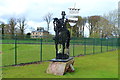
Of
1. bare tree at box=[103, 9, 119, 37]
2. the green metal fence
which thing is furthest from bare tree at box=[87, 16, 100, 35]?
the green metal fence

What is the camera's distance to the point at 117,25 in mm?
34219

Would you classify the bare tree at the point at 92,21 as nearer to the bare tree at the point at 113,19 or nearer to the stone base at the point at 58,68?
the bare tree at the point at 113,19

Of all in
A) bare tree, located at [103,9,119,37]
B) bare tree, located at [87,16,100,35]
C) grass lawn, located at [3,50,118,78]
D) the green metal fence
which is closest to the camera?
grass lawn, located at [3,50,118,78]

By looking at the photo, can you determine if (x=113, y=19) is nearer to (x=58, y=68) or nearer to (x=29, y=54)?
(x=29, y=54)

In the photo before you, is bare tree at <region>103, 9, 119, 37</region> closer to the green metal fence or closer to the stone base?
the green metal fence

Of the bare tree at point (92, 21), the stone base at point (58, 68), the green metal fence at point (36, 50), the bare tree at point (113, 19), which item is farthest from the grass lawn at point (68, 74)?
the bare tree at point (92, 21)

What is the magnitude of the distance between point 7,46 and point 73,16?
13.9 meters

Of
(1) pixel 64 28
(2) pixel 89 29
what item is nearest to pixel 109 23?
(2) pixel 89 29

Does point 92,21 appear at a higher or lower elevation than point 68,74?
higher

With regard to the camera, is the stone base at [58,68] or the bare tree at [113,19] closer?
the stone base at [58,68]

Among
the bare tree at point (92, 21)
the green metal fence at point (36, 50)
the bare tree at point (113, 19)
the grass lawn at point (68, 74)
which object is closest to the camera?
the grass lawn at point (68, 74)

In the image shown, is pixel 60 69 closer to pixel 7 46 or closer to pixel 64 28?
pixel 64 28

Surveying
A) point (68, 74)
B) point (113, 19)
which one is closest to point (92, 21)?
point (113, 19)

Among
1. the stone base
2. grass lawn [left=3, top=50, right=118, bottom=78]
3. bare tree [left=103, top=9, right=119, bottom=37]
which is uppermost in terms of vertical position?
bare tree [left=103, top=9, right=119, bottom=37]
